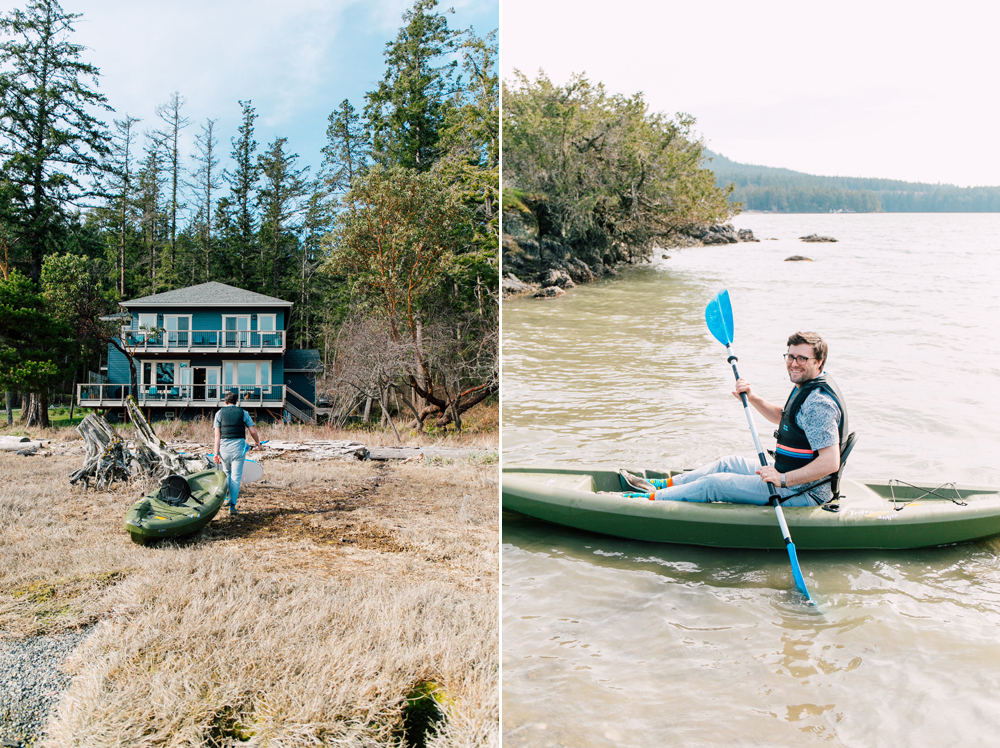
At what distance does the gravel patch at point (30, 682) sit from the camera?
2.05m

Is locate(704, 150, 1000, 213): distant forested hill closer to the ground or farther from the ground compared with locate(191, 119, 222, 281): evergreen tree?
farther from the ground

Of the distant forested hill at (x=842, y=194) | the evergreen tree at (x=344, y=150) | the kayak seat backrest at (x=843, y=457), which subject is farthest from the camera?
the distant forested hill at (x=842, y=194)

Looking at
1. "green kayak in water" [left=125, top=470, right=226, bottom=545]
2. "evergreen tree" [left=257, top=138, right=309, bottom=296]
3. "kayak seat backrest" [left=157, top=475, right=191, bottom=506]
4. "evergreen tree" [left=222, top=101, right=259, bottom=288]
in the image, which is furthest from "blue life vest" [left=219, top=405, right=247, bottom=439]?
"evergreen tree" [left=257, top=138, right=309, bottom=296]

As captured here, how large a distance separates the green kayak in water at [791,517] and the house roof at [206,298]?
12.5ft

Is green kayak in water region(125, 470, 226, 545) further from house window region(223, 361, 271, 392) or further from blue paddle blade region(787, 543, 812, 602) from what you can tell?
blue paddle blade region(787, 543, 812, 602)

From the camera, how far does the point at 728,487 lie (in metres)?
3.07

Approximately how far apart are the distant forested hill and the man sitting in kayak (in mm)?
28087

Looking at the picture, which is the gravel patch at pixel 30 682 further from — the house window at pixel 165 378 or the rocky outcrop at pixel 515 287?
the rocky outcrop at pixel 515 287

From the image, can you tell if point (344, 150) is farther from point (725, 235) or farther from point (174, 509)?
point (725, 235)

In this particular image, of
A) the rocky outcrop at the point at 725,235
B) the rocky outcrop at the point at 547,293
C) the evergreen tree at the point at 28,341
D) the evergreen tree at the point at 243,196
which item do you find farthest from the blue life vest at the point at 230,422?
the rocky outcrop at the point at 725,235

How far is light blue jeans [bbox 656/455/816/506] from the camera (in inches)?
119

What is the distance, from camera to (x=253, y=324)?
6.57 meters

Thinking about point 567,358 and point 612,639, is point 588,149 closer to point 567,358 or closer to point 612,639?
point 567,358

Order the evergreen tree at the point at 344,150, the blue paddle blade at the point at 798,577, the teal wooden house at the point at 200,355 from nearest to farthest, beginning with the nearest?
1. the blue paddle blade at the point at 798,577
2. the teal wooden house at the point at 200,355
3. the evergreen tree at the point at 344,150
